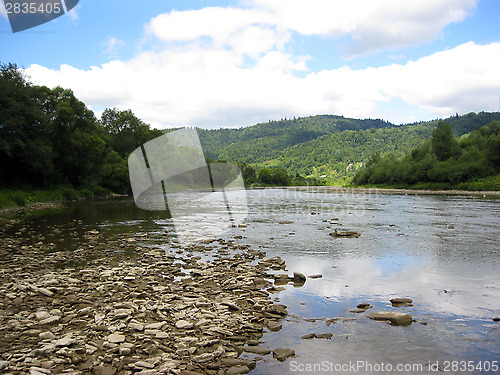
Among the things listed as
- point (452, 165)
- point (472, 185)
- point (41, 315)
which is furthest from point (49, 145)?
point (452, 165)

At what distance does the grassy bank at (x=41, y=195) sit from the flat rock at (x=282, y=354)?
138 feet

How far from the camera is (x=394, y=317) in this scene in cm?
855

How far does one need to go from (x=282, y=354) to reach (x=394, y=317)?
132 inches

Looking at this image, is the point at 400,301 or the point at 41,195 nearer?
the point at 400,301

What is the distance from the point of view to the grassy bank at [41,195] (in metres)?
41.4

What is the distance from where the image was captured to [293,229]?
2527 cm

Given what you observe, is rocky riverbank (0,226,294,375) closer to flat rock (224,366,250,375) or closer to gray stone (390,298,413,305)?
flat rock (224,366,250,375)

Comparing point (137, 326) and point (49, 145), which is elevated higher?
point (49, 145)

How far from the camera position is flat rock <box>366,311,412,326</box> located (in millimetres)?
8430

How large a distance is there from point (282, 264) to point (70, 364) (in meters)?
9.09

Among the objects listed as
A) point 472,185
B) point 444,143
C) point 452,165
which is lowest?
point 472,185

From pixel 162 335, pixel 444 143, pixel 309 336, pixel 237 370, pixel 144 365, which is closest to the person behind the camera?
pixel 144 365

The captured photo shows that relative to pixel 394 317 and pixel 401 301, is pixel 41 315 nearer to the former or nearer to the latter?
pixel 394 317

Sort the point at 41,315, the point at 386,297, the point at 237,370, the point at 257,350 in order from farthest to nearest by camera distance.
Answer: the point at 386,297 < the point at 41,315 < the point at 257,350 < the point at 237,370
